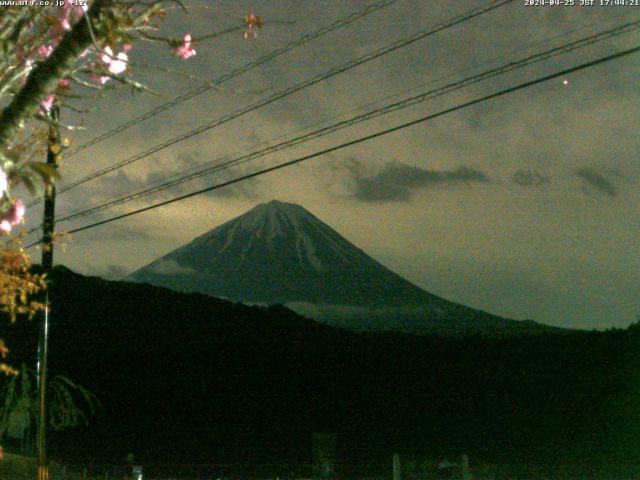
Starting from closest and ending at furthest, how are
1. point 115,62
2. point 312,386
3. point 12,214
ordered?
point 12,214
point 115,62
point 312,386

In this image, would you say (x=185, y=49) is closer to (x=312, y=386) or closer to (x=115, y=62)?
(x=115, y=62)

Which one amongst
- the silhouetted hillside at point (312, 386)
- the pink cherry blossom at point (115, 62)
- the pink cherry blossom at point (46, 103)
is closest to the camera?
the pink cherry blossom at point (46, 103)

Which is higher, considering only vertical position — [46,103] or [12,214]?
[46,103]

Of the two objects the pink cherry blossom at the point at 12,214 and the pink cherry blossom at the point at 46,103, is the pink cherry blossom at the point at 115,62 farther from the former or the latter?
the pink cherry blossom at the point at 12,214

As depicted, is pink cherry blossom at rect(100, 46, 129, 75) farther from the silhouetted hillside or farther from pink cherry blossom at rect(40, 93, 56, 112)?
the silhouetted hillside

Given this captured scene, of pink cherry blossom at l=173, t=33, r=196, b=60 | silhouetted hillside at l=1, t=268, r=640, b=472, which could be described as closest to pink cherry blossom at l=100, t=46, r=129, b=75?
pink cherry blossom at l=173, t=33, r=196, b=60

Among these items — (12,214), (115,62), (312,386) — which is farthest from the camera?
(312,386)

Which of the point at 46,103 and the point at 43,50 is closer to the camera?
the point at 46,103

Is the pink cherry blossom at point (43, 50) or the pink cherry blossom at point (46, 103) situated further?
the pink cherry blossom at point (43, 50)

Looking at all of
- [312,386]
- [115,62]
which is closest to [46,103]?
[115,62]

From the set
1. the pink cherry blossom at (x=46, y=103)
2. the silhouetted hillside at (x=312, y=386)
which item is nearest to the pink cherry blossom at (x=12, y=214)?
the pink cherry blossom at (x=46, y=103)

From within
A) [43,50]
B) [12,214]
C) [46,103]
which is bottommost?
[12,214]
